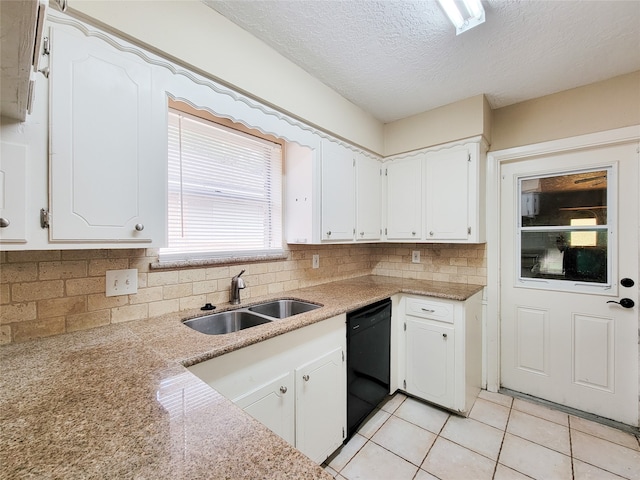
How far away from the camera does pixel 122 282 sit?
142cm

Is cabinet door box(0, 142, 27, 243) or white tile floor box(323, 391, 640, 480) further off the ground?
cabinet door box(0, 142, 27, 243)

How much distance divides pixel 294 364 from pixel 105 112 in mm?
1403

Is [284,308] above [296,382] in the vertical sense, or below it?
above

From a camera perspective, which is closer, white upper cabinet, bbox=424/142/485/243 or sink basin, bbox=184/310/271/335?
sink basin, bbox=184/310/271/335

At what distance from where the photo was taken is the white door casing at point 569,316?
2010 millimetres

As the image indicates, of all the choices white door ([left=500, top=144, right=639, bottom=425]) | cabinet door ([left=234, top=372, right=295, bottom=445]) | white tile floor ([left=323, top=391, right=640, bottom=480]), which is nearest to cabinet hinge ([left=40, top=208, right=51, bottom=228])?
cabinet door ([left=234, top=372, right=295, bottom=445])

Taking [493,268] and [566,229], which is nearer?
[566,229]

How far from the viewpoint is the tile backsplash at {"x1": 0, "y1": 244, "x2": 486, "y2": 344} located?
116 centimetres

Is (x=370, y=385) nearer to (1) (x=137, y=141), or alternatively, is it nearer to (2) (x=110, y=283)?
(2) (x=110, y=283)

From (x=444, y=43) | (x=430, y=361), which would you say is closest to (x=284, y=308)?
(x=430, y=361)

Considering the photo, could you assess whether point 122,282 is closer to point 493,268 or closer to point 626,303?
point 493,268

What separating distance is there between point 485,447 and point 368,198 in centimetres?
200

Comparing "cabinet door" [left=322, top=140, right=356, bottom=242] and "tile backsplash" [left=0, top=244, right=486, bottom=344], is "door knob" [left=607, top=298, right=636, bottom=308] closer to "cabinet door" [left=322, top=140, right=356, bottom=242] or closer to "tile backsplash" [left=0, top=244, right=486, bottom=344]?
"tile backsplash" [left=0, top=244, right=486, bottom=344]

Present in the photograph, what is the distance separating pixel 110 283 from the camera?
1387mm
